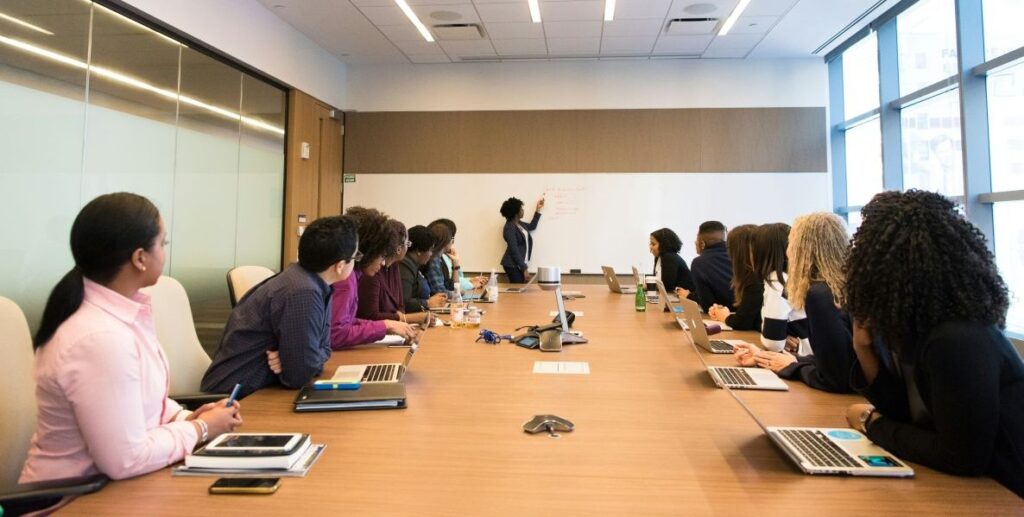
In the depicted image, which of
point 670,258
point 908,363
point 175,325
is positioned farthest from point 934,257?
point 670,258

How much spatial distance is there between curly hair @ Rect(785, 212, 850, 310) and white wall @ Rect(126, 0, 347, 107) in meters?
4.31

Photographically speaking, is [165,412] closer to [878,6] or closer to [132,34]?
[132,34]

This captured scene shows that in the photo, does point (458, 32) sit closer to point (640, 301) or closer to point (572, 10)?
point (572, 10)

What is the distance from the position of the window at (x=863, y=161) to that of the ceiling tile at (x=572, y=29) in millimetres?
3015

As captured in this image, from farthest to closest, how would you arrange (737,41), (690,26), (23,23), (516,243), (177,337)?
(516,243)
(737,41)
(690,26)
(23,23)
(177,337)

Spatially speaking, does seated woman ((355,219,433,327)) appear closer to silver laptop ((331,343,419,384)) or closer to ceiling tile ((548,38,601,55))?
silver laptop ((331,343,419,384))

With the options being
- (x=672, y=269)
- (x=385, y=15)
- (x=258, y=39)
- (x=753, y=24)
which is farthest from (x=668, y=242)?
(x=258, y=39)

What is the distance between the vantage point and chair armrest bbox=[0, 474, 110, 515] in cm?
98

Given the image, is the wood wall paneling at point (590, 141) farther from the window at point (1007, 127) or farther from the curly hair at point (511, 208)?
the window at point (1007, 127)

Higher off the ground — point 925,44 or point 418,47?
point 418,47

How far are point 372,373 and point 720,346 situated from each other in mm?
1498

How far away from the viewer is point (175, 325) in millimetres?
2043

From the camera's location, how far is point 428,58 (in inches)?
258

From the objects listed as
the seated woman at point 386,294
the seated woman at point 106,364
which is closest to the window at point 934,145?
the seated woman at point 386,294
